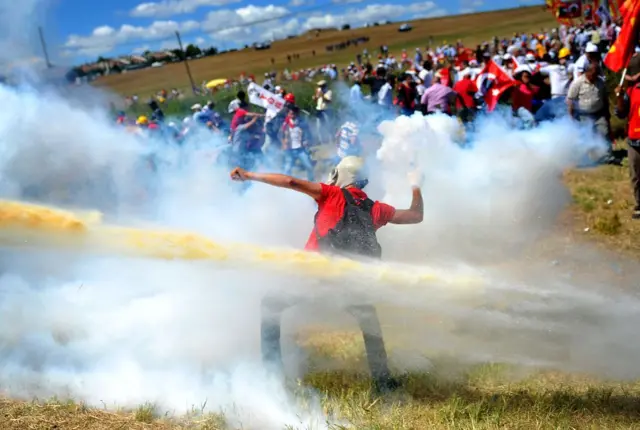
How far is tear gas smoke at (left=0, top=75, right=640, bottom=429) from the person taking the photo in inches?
180

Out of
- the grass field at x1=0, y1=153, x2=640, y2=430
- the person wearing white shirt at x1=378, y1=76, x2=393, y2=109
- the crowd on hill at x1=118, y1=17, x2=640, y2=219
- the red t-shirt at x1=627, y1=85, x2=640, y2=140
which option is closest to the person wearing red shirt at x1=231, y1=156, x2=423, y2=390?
the grass field at x1=0, y1=153, x2=640, y2=430

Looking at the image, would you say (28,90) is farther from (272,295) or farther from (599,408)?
(599,408)

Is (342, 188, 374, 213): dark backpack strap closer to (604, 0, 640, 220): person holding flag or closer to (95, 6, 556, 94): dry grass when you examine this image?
(604, 0, 640, 220): person holding flag

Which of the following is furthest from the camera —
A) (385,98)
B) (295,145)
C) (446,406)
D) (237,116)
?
(385,98)

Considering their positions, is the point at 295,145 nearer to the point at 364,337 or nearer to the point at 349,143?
the point at 349,143

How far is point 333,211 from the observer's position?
430 cm

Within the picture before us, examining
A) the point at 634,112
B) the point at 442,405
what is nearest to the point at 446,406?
the point at 442,405

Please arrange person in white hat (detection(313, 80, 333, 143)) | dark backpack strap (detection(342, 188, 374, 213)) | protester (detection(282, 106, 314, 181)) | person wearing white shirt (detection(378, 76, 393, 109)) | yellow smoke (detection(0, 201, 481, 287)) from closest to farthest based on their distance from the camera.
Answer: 1. dark backpack strap (detection(342, 188, 374, 213))
2. yellow smoke (detection(0, 201, 481, 287))
3. protester (detection(282, 106, 314, 181))
4. person wearing white shirt (detection(378, 76, 393, 109))
5. person in white hat (detection(313, 80, 333, 143))

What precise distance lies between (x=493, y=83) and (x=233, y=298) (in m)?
8.05

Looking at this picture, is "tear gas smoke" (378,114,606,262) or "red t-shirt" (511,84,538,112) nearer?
"tear gas smoke" (378,114,606,262)

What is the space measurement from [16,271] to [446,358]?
176 inches

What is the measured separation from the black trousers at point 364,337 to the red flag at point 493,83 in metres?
7.54

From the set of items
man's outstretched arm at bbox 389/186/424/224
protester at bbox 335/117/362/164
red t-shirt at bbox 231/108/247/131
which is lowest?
man's outstretched arm at bbox 389/186/424/224

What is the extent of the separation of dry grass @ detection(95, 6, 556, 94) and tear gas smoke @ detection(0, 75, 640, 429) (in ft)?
45.5
